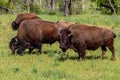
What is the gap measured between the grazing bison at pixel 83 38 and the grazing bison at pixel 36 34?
1.67 m

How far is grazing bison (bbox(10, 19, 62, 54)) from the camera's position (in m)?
15.4

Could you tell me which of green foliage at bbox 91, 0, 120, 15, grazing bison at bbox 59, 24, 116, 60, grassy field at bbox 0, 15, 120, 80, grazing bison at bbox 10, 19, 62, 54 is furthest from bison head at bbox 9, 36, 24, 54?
green foliage at bbox 91, 0, 120, 15

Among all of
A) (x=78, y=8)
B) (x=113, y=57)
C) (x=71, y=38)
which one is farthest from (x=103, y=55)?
(x=78, y=8)

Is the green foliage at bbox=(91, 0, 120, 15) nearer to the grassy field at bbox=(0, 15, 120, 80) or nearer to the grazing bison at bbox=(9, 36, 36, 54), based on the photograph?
the grassy field at bbox=(0, 15, 120, 80)

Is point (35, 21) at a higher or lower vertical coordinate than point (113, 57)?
higher

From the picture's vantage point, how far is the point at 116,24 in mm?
23594

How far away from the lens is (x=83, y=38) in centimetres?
1377

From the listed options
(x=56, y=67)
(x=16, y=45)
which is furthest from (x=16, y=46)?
(x=56, y=67)

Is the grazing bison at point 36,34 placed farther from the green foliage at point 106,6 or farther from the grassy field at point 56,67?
the green foliage at point 106,6

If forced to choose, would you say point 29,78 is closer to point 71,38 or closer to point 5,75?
point 5,75

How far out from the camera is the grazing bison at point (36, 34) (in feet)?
50.4

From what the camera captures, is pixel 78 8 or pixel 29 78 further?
pixel 78 8

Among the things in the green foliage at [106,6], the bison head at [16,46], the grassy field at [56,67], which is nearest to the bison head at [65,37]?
the grassy field at [56,67]

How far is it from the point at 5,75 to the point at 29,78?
89 centimetres
